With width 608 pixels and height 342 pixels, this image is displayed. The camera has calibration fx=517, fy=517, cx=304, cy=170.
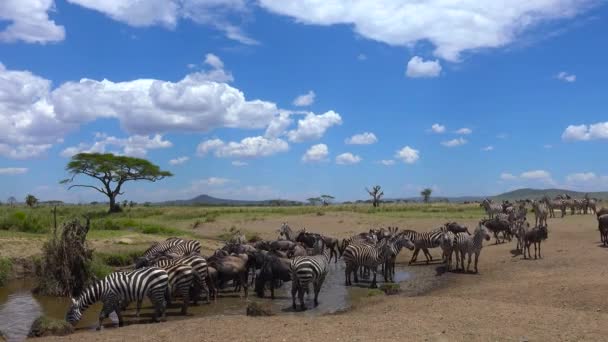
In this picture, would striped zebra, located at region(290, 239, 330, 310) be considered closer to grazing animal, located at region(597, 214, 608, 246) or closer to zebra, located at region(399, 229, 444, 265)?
zebra, located at region(399, 229, 444, 265)

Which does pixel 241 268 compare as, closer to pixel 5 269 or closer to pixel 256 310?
pixel 256 310

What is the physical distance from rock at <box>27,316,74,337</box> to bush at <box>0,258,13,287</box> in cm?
791

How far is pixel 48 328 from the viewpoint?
11.6m

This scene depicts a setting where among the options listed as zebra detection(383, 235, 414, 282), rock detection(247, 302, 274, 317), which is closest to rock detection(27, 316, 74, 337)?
rock detection(247, 302, 274, 317)

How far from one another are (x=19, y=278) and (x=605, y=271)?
20.8m

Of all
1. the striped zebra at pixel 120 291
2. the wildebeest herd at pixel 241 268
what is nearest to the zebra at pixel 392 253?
the wildebeest herd at pixel 241 268

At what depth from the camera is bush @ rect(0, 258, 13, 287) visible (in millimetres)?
18422

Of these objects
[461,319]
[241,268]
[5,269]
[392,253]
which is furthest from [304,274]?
[5,269]

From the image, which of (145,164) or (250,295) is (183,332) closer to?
(250,295)

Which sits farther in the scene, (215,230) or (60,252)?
(215,230)

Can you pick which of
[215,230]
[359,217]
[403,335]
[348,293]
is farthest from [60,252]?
[359,217]

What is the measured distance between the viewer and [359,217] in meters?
45.1

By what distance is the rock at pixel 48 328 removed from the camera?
11570mm

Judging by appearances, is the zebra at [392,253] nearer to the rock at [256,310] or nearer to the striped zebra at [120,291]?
the rock at [256,310]
